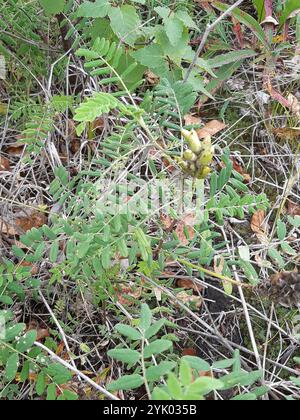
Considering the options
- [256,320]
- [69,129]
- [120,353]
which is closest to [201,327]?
[256,320]

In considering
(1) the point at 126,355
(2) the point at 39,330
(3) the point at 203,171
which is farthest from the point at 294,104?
(1) the point at 126,355

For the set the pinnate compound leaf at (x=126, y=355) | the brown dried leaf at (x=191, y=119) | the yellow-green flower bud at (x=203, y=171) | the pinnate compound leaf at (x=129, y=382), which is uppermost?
the yellow-green flower bud at (x=203, y=171)

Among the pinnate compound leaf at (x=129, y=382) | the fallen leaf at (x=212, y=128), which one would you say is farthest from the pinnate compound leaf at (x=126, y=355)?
A: the fallen leaf at (x=212, y=128)

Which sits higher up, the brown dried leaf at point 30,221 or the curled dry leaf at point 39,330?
the brown dried leaf at point 30,221

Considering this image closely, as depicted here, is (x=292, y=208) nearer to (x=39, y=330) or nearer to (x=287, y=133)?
(x=287, y=133)

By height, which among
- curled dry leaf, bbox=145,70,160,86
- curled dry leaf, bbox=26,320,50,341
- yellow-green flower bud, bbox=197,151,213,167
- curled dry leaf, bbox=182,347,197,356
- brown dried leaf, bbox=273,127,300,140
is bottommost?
curled dry leaf, bbox=182,347,197,356

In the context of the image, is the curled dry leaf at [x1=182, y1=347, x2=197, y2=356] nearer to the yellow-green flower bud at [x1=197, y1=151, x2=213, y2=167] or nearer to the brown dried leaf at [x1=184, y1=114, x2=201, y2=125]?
the yellow-green flower bud at [x1=197, y1=151, x2=213, y2=167]

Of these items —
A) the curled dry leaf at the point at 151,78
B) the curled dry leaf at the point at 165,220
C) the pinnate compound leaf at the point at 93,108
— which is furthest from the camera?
the curled dry leaf at the point at 151,78

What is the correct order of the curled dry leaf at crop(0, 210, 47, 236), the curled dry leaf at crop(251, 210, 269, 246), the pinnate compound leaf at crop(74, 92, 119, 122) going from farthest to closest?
1. the curled dry leaf at crop(251, 210, 269, 246)
2. the curled dry leaf at crop(0, 210, 47, 236)
3. the pinnate compound leaf at crop(74, 92, 119, 122)

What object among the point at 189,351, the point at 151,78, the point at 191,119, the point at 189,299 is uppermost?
the point at 151,78

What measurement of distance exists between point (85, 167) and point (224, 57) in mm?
746

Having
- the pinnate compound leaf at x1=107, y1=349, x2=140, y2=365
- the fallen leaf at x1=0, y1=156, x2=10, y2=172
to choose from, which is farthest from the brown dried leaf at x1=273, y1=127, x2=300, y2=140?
the pinnate compound leaf at x1=107, y1=349, x2=140, y2=365

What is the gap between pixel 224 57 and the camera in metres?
2.36

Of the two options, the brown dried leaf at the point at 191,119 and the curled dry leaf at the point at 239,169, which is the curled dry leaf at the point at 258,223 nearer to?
the curled dry leaf at the point at 239,169
